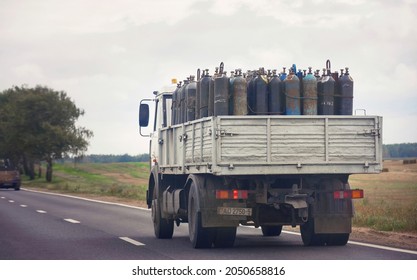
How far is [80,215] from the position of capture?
25922 mm

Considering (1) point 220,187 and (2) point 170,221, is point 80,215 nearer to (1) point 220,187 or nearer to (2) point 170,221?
(2) point 170,221

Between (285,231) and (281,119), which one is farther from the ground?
(281,119)

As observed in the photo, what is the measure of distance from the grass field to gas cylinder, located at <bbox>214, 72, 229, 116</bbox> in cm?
601

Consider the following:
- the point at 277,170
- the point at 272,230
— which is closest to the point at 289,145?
the point at 277,170

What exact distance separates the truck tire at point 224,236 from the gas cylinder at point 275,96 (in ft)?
6.69

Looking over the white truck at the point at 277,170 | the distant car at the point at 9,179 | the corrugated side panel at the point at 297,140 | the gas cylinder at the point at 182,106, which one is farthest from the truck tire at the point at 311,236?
the distant car at the point at 9,179

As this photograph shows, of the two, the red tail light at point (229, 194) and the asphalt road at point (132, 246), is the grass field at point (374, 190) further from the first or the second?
the red tail light at point (229, 194)

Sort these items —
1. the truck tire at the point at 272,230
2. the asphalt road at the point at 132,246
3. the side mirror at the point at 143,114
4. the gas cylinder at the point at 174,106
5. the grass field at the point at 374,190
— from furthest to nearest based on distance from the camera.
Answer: the grass field at the point at 374,190, the side mirror at the point at 143,114, the truck tire at the point at 272,230, the gas cylinder at the point at 174,106, the asphalt road at the point at 132,246

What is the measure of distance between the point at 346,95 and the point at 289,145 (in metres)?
1.62

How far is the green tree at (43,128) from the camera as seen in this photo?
82938 millimetres

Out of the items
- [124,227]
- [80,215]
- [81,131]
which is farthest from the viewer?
[81,131]
